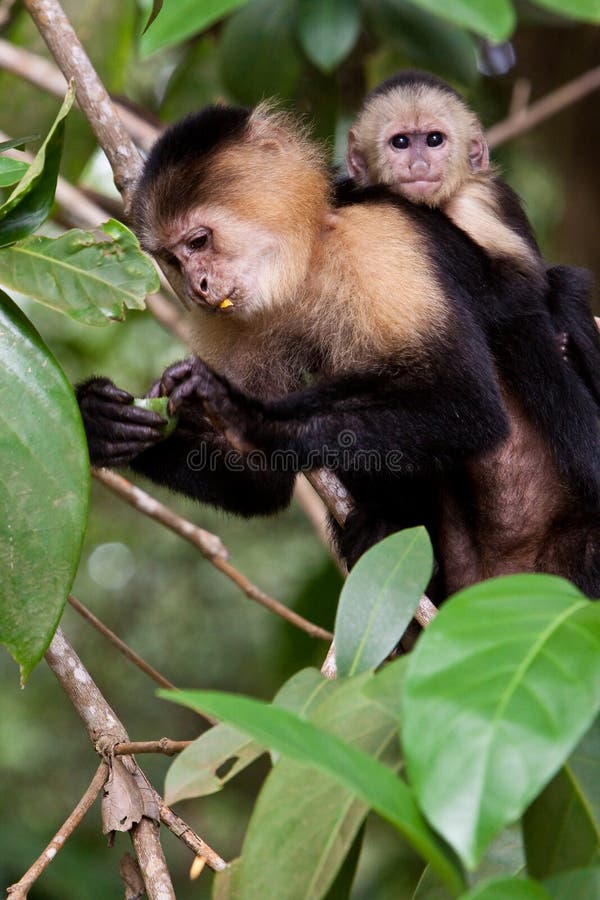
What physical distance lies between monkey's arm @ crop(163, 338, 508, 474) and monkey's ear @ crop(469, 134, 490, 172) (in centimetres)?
83

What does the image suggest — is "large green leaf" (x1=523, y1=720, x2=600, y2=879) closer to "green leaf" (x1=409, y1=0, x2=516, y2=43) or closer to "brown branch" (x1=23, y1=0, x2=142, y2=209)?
"green leaf" (x1=409, y1=0, x2=516, y2=43)

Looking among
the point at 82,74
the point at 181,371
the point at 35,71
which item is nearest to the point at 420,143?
the point at 82,74

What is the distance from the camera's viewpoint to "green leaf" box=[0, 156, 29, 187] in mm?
1806

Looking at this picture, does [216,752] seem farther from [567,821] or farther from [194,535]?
[194,535]

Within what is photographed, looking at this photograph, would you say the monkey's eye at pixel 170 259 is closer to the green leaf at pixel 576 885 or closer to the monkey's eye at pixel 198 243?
the monkey's eye at pixel 198 243

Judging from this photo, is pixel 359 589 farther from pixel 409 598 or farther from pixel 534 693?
pixel 534 693

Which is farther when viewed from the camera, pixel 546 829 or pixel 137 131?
pixel 137 131

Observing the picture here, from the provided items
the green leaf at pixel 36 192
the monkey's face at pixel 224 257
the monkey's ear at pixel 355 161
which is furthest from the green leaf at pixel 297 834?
the monkey's ear at pixel 355 161

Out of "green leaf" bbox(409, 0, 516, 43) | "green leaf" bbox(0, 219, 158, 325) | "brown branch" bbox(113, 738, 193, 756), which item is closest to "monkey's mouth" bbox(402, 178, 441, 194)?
"green leaf" bbox(0, 219, 158, 325)

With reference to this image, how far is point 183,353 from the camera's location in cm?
509

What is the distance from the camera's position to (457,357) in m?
2.50

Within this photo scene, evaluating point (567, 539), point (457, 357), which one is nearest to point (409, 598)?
point (457, 357)

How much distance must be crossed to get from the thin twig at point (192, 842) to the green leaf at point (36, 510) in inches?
13.7

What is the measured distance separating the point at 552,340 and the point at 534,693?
5.99 ft
